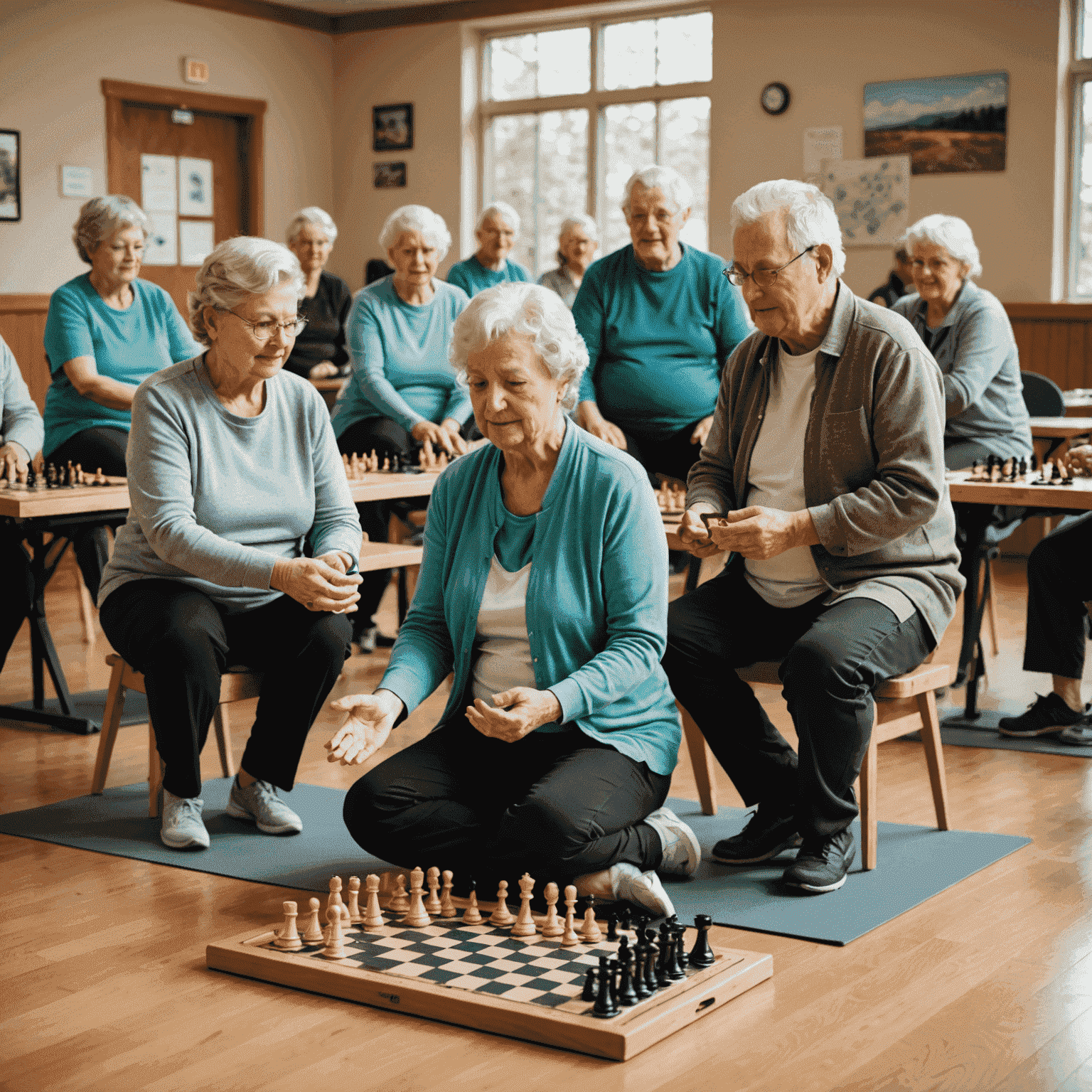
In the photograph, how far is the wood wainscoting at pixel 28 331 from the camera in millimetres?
7633

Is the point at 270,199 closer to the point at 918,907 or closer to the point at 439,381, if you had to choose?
the point at 439,381

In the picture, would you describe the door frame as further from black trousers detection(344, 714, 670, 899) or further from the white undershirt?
black trousers detection(344, 714, 670, 899)

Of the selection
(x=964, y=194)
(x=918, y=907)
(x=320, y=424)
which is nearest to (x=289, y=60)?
(x=964, y=194)

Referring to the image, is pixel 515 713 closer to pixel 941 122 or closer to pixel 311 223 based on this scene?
pixel 311 223

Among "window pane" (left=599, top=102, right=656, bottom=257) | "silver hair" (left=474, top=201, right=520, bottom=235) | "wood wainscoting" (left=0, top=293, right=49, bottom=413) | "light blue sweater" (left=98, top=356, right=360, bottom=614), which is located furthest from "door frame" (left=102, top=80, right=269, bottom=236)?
"light blue sweater" (left=98, top=356, right=360, bottom=614)

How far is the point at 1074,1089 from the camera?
6.12 ft

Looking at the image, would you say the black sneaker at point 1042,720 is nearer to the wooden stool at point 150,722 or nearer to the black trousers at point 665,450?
the black trousers at point 665,450

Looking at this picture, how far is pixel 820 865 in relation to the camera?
8.70 feet

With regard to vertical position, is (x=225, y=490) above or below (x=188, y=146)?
below

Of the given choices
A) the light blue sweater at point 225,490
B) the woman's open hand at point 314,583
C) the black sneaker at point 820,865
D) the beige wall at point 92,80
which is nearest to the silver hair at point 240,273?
the light blue sweater at point 225,490

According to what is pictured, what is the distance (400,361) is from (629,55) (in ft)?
15.0

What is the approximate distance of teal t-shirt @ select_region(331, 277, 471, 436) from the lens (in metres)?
4.77

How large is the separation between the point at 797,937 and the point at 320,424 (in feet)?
4.73

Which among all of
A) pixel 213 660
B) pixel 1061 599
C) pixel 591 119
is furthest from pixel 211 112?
pixel 213 660
